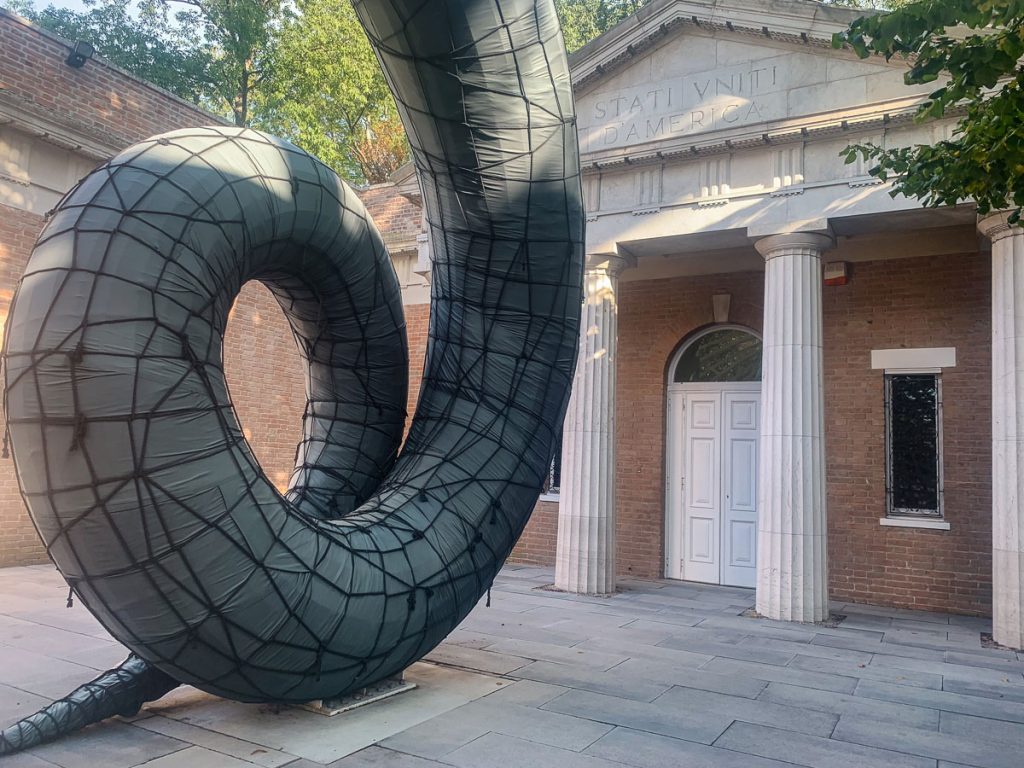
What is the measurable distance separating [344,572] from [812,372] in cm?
601

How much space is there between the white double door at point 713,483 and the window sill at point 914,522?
159 cm

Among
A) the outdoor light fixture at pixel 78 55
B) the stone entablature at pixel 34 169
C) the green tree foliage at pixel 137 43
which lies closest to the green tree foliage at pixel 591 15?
the green tree foliage at pixel 137 43

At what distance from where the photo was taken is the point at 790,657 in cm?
614

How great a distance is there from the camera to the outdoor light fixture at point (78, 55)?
9.51 m

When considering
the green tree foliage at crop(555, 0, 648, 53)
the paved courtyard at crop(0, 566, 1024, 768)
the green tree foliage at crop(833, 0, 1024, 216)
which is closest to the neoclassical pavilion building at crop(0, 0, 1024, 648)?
the paved courtyard at crop(0, 566, 1024, 768)

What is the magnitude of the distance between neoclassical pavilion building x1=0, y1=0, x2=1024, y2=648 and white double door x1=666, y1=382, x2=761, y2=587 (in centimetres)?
3

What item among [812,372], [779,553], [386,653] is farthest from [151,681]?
[812,372]

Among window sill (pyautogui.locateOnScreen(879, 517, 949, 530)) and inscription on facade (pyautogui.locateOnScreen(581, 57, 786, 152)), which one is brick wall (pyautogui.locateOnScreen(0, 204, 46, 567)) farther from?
window sill (pyautogui.locateOnScreen(879, 517, 949, 530))

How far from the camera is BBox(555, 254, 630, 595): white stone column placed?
8938mm

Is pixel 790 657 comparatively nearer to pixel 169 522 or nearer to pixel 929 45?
pixel 929 45

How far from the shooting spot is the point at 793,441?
786cm

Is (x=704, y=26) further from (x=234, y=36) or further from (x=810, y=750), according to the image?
(x=234, y=36)

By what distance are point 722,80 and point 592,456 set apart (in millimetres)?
4488

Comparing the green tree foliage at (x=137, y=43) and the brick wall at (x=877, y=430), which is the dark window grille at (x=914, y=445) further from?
the green tree foliage at (x=137, y=43)
